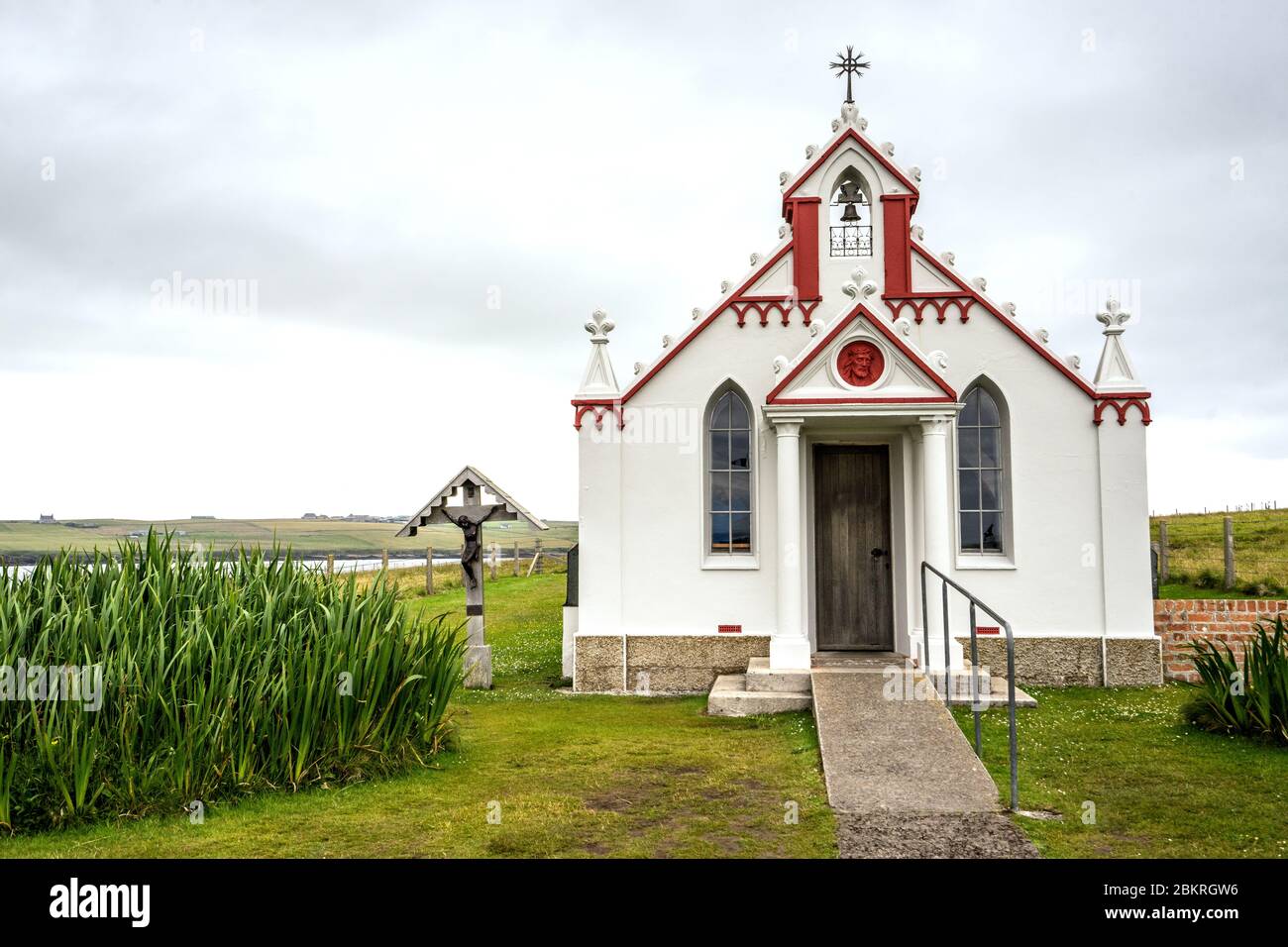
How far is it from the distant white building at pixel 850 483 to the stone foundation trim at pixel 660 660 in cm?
3

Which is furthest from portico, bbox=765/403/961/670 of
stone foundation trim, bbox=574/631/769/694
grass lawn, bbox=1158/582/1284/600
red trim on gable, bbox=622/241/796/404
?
grass lawn, bbox=1158/582/1284/600

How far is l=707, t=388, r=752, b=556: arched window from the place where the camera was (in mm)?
13789

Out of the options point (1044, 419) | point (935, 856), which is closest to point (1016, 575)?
point (1044, 419)

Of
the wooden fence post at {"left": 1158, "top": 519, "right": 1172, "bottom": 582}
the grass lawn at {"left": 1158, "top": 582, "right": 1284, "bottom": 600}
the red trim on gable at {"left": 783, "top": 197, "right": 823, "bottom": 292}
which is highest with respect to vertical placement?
the red trim on gable at {"left": 783, "top": 197, "right": 823, "bottom": 292}

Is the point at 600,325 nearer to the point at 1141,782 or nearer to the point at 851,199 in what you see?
the point at 851,199

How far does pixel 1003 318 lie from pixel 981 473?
80.0 inches

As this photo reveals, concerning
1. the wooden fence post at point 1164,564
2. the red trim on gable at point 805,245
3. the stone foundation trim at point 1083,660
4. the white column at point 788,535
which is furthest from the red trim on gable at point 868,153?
the wooden fence post at point 1164,564

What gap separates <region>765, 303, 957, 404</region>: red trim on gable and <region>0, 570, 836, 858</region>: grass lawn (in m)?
3.73

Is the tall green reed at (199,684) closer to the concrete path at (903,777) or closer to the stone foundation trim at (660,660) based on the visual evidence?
the concrete path at (903,777)

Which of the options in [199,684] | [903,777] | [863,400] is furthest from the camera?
[863,400]

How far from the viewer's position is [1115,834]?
6973mm

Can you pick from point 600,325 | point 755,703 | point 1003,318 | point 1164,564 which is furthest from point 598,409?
point 1164,564

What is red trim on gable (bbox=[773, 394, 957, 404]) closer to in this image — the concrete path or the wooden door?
the wooden door

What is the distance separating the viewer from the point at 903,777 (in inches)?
325
